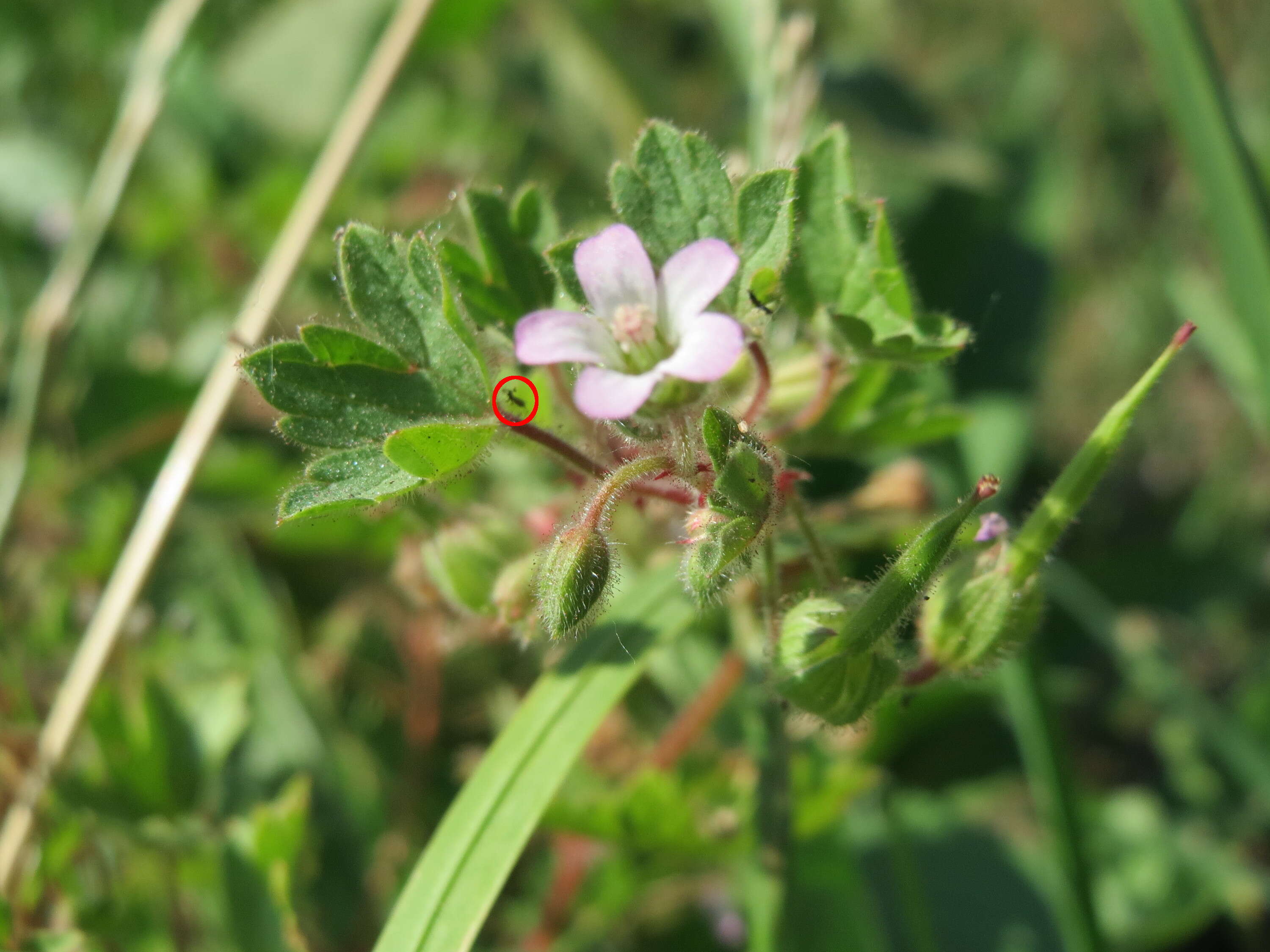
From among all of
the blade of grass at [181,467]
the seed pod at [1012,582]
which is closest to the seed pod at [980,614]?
the seed pod at [1012,582]

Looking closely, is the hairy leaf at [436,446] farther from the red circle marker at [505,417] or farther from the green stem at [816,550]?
the green stem at [816,550]

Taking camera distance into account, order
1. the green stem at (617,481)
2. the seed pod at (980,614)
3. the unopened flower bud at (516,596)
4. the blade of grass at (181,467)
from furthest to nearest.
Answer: the blade of grass at (181,467) → the unopened flower bud at (516,596) → the seed pod at (980,614) → the green stem at (617,481)

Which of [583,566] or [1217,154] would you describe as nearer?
[583,566]

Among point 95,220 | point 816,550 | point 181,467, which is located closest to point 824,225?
point 816,550

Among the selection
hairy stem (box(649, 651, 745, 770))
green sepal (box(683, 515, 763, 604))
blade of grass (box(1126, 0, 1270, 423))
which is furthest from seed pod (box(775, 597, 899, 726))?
blade of grass (box(1126, 0, 1270, 423))

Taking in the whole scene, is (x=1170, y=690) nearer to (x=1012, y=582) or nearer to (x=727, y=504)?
(x=1012, y=582)

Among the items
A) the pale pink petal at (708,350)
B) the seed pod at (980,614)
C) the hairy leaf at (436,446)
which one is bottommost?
the seed pod at (980,614)

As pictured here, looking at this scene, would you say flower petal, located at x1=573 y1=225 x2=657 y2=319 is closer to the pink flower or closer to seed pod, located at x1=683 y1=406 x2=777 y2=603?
the pink flower

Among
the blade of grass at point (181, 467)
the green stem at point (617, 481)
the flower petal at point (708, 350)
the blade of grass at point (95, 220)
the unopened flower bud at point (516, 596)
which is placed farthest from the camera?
the blade of grass at point (95, 220)
